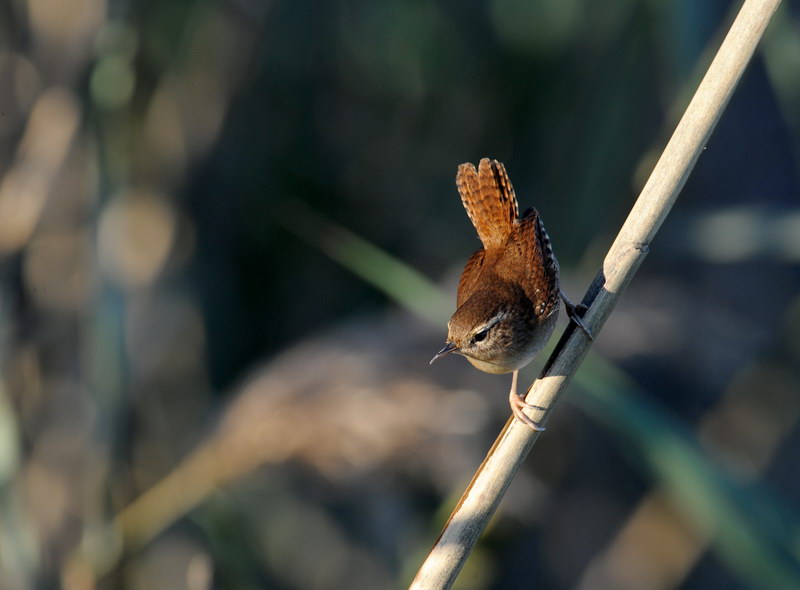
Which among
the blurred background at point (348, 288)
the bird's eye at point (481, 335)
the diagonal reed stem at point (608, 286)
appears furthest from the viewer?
the blurred background at point (348, 288)

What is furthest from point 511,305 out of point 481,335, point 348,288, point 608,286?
point 348,288

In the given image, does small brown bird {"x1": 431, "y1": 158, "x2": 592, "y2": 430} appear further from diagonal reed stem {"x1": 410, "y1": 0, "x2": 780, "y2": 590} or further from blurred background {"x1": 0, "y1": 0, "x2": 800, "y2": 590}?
diagonal reed stem {"x1": 410, "y1": 0, "x2": 780, "y2": 590}

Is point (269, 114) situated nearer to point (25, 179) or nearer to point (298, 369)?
point (25, 179)

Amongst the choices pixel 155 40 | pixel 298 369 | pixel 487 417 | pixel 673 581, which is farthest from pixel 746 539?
pixel 155 40

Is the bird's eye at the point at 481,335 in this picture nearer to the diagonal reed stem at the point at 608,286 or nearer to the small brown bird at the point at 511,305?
the small brown bird at the point at 511,305

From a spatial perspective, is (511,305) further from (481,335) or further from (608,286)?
(608,286)

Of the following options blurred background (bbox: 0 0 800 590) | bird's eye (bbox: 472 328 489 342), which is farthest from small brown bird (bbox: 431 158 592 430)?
blurred background (bbox: 0 0 800 590)

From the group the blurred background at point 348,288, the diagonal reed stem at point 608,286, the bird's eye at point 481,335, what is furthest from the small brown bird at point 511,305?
the diagonal reed stem at point 608,286
